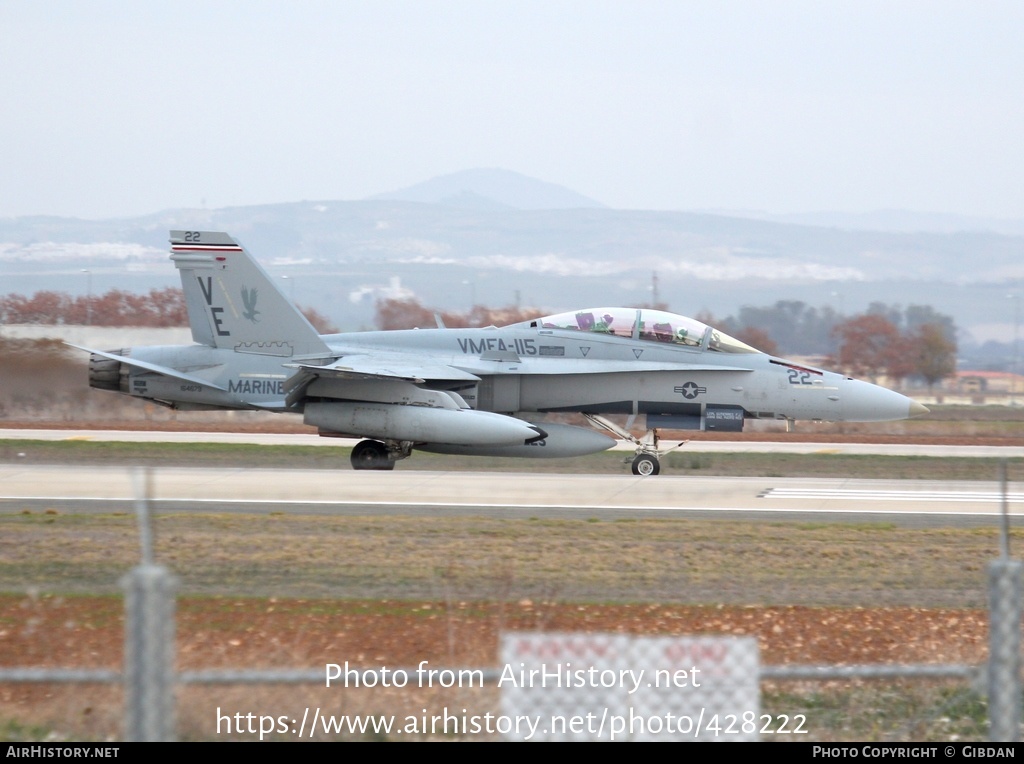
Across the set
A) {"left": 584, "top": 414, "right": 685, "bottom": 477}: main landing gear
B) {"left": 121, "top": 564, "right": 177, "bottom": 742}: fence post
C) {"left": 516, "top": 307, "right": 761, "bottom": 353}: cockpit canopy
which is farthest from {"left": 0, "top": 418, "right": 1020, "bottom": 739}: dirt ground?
{"left": 516, "top": 307, "right": 761, "bottom": 353}: cockpit canopy

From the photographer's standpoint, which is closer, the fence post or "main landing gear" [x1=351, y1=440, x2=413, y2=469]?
the fence post

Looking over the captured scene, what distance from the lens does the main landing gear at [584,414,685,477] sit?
1955cm

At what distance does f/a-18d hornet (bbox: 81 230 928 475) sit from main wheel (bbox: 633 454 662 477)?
0.07 ft

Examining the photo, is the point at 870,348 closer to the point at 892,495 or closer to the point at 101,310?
the point at 101,310

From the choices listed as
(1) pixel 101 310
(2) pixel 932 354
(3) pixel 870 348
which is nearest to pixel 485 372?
(1) pixel 101 310

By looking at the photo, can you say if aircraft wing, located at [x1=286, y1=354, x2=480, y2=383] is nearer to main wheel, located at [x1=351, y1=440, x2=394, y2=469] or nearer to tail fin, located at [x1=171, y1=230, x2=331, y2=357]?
tail fin, located at [x1=171, y1=230, x2=331, y2=357]

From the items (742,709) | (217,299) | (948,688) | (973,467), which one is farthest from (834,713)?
(973,467)

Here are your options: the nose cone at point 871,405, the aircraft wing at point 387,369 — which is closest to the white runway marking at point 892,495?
the nose cone at point 871,405

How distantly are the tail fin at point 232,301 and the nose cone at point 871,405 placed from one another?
900cm

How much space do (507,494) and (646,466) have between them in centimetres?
335

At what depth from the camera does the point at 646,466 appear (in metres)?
19.5

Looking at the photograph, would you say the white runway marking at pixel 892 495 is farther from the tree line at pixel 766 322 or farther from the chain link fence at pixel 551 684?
the chain link fence at pixel 551 684

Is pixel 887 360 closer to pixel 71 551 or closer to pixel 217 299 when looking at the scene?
pixel 217 299

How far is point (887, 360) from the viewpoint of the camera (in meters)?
53.2
